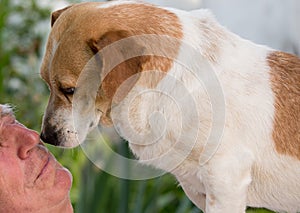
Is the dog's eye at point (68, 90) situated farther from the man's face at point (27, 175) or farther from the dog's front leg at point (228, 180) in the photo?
the dog's front leg at point (228, 180)

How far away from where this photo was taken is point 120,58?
4.20 feet

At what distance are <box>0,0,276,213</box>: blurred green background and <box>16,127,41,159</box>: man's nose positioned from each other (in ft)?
1.84

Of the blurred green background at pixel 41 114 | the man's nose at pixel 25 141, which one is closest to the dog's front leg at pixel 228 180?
the man's nose at pixel 25 141

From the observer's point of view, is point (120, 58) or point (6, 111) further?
point (6, 111)

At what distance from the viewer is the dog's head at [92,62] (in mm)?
1285

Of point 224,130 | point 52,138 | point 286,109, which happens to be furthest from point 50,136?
point 286,109

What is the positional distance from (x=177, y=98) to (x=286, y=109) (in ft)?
0.77

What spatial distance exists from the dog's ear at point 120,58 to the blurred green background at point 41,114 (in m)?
0.61

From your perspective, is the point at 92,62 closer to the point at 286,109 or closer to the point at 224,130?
the point at 224,130

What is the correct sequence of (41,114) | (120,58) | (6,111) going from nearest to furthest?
(120,58), (6,111), (41,114)

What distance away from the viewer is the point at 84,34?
1319 millimetres

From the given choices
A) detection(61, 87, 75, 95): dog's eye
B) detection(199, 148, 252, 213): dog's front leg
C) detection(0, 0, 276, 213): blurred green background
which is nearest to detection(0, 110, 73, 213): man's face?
detection(61, 87, 75, 95): dog's eye

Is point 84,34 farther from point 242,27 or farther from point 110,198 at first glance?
point 242,27

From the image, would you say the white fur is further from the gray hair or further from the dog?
the gray hair
